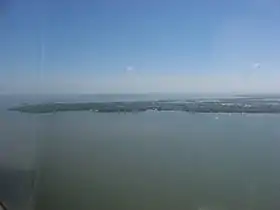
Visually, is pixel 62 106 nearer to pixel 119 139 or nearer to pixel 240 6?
pixel 119 139

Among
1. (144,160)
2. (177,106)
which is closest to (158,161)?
(144,160)

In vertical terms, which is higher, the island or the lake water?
the island

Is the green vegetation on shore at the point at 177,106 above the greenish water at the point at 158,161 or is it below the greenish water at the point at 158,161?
above

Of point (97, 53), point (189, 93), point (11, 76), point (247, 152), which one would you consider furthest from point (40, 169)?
point (247, 152)

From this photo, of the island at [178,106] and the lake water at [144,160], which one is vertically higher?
the island at [178,106]
